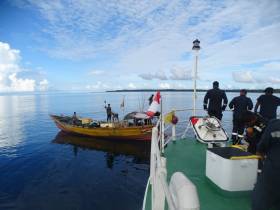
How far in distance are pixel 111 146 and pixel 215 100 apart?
50.4 ft

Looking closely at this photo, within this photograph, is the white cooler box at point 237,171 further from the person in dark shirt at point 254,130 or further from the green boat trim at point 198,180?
the person in dark shirt at point 254,130

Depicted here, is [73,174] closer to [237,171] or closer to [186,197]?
[237,171]

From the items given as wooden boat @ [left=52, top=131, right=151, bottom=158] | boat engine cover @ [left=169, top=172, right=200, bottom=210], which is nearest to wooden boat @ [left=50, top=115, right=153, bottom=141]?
wooden boat @ [left=52, top=131, right=151, bottom=158]

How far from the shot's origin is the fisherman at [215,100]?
23.7ft

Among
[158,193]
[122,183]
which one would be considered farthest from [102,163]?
[158,193]

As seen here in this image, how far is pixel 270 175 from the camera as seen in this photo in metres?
2.48

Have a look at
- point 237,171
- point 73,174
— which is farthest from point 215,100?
point 73,174

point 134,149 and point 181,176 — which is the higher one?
point 181,176

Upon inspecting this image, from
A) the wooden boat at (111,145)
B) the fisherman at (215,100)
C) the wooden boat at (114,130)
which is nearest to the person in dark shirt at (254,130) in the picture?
the fisherman at (215,100)

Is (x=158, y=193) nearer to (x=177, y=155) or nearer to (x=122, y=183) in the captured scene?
(x=177, y=155)

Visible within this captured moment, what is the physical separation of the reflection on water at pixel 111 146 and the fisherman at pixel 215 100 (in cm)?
1071

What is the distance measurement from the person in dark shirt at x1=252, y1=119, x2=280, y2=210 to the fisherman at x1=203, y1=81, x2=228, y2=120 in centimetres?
476

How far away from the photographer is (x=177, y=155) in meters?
6.32

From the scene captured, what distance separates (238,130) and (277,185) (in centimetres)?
479
